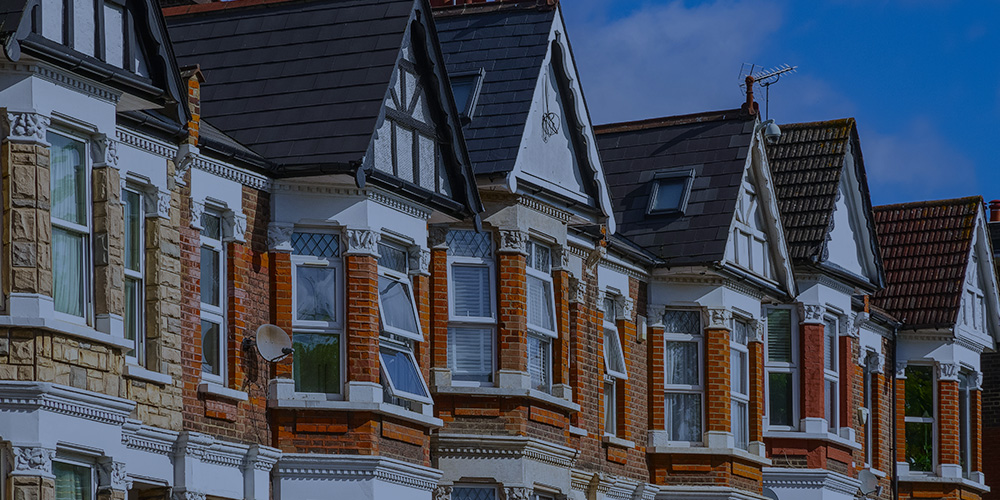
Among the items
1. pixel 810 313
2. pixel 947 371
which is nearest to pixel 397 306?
pixel 810 313

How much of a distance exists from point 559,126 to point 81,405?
9956 millimetres

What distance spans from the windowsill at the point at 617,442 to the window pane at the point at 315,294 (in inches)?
260

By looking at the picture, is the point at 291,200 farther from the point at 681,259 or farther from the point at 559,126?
the point at 681,259

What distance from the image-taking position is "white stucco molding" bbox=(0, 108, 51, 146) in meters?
17.5

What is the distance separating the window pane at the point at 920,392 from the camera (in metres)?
36.9

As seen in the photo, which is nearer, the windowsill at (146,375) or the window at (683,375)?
the windowsill at (146,375)

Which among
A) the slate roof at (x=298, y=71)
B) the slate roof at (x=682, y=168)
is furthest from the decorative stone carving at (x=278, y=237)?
the slate roof at (x=682, y=168)

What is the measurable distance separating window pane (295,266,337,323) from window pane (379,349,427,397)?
31.5 inches

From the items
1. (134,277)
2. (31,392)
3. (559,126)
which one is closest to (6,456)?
(31,392)

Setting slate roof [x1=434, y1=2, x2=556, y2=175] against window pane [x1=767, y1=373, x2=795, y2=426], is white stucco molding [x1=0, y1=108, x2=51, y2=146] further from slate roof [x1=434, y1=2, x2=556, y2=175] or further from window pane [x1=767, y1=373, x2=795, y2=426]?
window pane [x1=767, y1=373, x2=795, y2=426]

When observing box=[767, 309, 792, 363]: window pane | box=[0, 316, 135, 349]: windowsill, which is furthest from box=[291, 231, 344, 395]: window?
box=[767, 309, 792, 363]: window pane

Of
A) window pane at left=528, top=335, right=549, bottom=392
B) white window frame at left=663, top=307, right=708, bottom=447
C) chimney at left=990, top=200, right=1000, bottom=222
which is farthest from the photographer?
chimney at left=990, top=200, right=1000, bottom=222

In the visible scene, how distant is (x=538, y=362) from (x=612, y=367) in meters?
3.03

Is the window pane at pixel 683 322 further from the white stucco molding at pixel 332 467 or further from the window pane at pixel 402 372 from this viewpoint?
the white stucco molding at pixel 332 467
